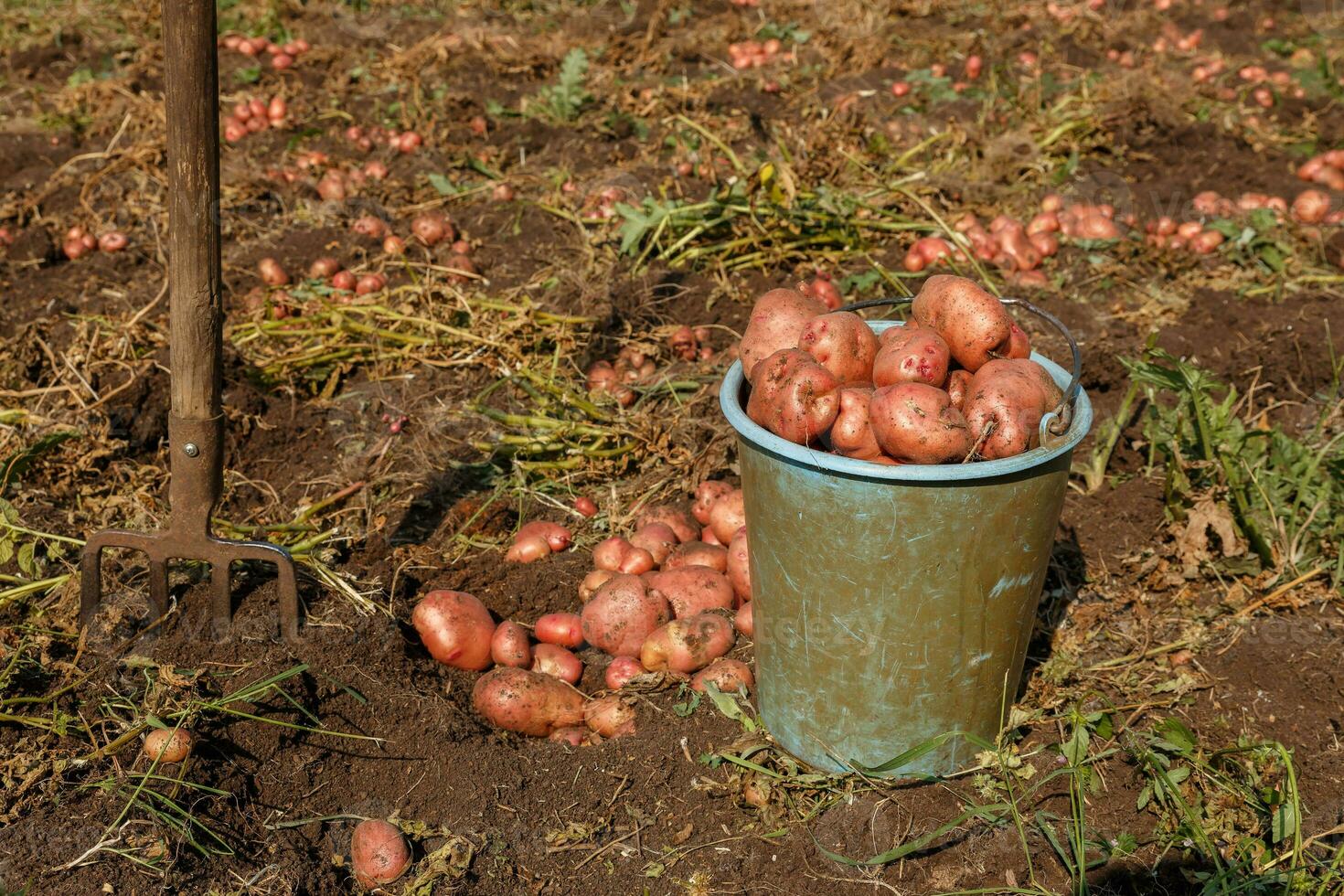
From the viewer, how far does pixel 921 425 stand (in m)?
2.20

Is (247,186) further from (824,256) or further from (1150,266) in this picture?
(1150,266)

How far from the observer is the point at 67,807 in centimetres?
230

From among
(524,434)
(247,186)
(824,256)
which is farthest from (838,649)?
(247,186)

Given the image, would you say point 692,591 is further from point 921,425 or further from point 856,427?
point 921,425

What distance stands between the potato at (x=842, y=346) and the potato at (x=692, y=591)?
0.86 meters

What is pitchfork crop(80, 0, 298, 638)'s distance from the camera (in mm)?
2443

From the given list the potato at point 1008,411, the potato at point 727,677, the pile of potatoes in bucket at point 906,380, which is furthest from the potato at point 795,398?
the potato at point 727,677

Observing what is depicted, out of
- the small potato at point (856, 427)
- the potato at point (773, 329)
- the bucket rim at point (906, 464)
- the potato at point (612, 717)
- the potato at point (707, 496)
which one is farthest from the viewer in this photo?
the potato at point (707, 496)

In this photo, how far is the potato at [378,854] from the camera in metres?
2.36

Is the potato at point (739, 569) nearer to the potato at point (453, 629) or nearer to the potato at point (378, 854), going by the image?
the potato at point (453, 629)

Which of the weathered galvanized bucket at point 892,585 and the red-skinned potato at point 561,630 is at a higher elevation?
the weathered galvanized bucket at point 892,585

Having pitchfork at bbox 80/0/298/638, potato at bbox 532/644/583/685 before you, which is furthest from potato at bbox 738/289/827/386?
pitchfork at bbox 80/0/298/638

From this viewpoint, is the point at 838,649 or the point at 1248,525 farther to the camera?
the point at 1248,525

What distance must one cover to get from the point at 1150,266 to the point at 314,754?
427cm
